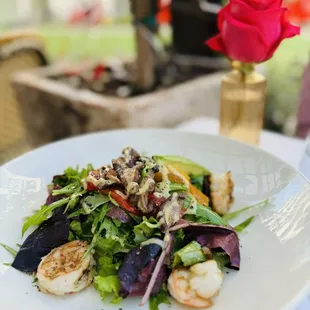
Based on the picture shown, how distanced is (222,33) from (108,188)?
0.54m

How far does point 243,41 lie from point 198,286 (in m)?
0.65

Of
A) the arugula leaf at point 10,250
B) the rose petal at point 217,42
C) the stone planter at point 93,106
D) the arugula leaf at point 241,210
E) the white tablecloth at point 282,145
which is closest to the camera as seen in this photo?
the arugula leaf at point 10,250

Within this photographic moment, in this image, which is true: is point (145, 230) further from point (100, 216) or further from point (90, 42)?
point (90, 42)

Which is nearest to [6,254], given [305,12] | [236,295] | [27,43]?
[236,295]

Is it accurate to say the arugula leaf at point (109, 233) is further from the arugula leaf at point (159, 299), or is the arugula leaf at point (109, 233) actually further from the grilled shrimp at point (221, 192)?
the grilled shrimp at point (221, 192)

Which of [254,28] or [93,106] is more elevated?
[254,28]

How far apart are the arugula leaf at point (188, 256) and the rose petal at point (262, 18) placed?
0.58 m

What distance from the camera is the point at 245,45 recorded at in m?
1.12

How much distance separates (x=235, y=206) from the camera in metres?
0.96

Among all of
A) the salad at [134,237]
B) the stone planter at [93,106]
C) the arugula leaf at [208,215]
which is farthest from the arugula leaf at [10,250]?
the stone planter at [93,106]

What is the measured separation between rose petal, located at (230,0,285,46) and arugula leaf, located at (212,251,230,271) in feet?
1.81

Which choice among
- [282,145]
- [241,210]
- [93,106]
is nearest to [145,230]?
[241,210]

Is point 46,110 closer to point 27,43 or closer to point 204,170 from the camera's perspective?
point 27,43

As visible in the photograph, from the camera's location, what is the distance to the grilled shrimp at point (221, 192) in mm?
931
